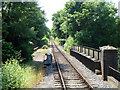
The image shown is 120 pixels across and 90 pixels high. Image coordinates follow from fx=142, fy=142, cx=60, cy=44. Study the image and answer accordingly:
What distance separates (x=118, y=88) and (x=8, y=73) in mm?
5742

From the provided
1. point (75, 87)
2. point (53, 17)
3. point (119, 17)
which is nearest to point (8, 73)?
point (75, 87)

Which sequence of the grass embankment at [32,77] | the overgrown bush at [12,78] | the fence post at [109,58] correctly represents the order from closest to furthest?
the overgrown bush at [12,78]
the grass embankment at [32,77]
the fence post at [109,58]

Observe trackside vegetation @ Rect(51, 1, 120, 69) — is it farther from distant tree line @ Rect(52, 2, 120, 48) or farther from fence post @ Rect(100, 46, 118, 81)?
fence post @ Rect(100, 46, 118, 81)

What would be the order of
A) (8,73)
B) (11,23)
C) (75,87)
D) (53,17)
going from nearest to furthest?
(8,73), (75,87), (11,23), (53,17)

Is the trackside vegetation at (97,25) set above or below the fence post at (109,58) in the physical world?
above

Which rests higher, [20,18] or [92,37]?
[20,18]

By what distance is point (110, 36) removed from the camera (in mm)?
24984

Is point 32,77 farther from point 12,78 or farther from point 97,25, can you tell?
point 97,25

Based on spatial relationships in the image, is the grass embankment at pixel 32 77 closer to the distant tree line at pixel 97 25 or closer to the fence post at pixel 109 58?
the fence post at pixel 109 58

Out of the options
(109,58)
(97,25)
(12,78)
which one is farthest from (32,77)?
(97,25)

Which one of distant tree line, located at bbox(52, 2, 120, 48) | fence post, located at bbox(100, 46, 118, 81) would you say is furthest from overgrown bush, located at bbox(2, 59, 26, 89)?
A: distant tree line, located at bbox(52, 2, 120, 48)

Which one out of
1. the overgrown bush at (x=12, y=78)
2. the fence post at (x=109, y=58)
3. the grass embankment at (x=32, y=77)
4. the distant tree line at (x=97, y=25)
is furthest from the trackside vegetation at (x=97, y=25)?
the overgrown bush at (x=12, y=78)

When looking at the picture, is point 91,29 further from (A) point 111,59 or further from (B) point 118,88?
(B) point 118,88

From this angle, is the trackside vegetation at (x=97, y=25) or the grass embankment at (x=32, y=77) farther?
the trackside vegetation at (x=97, y=25)
